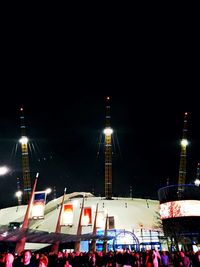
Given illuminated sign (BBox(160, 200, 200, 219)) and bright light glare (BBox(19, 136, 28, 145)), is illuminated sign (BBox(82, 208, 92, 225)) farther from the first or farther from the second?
bright light glare (BBox(19, 136, 28, 145))

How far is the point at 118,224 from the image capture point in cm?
7025

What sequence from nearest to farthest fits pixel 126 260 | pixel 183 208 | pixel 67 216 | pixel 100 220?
pixel 126 260 → pixel 67 216 → pixel 100 220 → pixel 183 208

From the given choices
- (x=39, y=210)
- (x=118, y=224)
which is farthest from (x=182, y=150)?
(x=39, y=210)

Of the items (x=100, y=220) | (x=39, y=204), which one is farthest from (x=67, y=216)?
(x=100, y=220)

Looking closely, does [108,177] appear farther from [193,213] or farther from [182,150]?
[193,213]

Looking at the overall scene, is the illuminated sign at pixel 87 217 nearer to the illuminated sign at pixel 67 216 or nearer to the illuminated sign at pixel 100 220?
the illuminated sign at pixel 67 216

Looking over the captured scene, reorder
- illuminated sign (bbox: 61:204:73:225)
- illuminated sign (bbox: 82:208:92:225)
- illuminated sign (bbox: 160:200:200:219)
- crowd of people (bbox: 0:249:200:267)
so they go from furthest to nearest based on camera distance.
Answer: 1. illuminated sign (bbox: 160:200:200:219)
2. illuminated sign (bbox: 82:208:92:225)
3. illuminated sign (bbox: 61:204:73:225)
4. crowd of people (bbox: 0:249:200:267)

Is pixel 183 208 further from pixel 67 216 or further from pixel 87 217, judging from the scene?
pixel 67 216

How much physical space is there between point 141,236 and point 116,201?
1907cm

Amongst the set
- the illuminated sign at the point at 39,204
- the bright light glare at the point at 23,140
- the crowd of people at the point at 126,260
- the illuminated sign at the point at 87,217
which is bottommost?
the crowd of people at the point at 126,260

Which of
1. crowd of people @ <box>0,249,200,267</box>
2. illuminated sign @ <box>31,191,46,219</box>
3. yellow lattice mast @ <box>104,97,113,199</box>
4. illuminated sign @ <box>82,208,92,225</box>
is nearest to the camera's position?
crowd of people @ <box>0,249,200,267</box>

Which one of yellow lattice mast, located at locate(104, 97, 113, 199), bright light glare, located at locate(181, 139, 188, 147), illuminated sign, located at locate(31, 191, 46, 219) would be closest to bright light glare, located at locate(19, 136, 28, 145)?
yellow lattice mast, located at locate(104, 97, 113, 199)

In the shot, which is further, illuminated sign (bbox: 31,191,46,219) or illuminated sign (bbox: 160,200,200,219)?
illuminated sign (bbox: 160,200,200,219)

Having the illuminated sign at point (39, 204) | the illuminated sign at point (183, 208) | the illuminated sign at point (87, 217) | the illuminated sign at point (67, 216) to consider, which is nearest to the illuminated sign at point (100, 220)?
the illuminated sign at point (87, 217)
